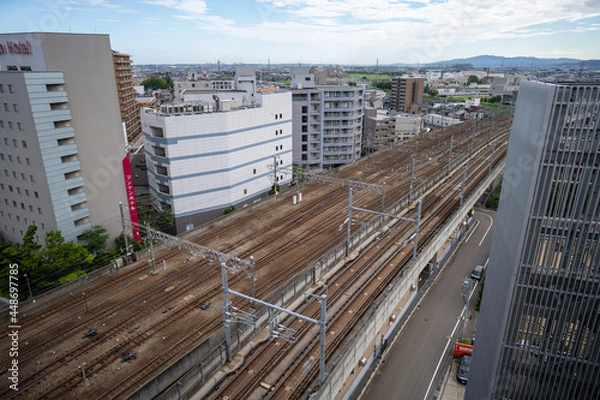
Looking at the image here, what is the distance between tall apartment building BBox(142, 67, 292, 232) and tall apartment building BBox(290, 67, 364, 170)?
44.6 feet

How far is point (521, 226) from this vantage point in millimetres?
10555

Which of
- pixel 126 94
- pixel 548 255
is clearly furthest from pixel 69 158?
pixel 126 94

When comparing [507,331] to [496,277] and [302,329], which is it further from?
[302,329]

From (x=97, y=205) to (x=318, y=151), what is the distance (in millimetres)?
33841

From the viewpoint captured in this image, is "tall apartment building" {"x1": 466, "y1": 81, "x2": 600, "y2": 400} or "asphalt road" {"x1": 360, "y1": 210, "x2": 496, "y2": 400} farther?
"asphalt road" {"x1": 360, "y1": 210, "x2": 496, "y2": 400}

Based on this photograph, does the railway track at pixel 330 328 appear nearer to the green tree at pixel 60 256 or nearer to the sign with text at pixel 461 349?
the sign with text at pixel 461 349

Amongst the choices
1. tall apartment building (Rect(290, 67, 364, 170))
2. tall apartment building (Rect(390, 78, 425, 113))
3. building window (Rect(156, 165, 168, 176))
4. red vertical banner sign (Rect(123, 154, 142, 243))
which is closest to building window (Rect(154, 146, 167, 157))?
building window (Rect(156, 165, 168, 176))

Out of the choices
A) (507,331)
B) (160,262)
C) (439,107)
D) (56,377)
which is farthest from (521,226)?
(439,107)

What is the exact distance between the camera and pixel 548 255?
1058 centimetres

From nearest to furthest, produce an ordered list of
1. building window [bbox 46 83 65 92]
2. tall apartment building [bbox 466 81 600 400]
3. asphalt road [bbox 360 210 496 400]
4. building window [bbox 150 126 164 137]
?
tall apartment building [bbox 466 81 600 400]
asphalt road [bbox 360 210 496 400]
building window [bbox 46 83 65 92]
building window [bbox 150 126 164 137]

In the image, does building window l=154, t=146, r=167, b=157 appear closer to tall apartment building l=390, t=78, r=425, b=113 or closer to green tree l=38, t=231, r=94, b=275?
green tree l=38, t=231, r=94, b=275

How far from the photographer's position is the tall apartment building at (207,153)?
31.8m

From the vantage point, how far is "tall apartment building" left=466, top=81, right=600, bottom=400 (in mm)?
9672

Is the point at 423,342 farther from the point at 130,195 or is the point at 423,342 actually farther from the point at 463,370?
the point at 130,195
